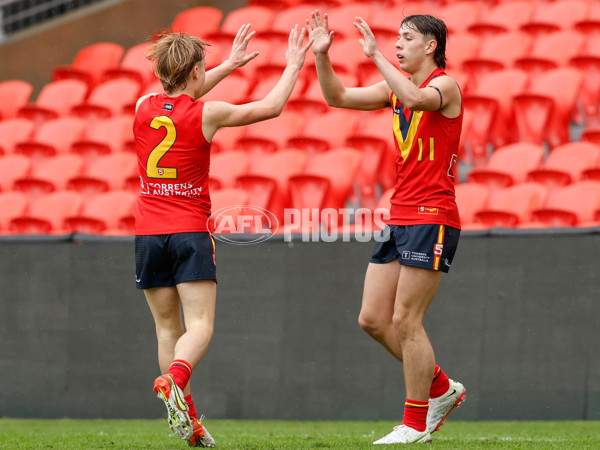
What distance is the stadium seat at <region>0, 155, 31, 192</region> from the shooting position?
970cm

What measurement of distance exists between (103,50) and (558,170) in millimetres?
6616

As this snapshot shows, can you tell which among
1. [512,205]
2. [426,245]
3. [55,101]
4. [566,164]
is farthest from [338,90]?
[55,101]

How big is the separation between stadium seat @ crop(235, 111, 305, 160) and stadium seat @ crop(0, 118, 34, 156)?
A: 272cm

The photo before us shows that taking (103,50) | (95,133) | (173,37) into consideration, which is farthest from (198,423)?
(103,50)

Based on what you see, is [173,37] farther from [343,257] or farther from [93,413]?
[93,413]

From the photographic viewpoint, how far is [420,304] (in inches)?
185

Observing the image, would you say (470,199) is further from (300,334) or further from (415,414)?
(415,414)

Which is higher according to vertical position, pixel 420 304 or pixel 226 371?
pixel 420 304

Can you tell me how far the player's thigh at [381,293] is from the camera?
15.7 feet

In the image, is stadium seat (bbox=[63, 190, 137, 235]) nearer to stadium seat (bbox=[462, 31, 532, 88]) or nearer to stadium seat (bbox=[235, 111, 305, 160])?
stadium seat (bbox=[235, 111, 305, 160])

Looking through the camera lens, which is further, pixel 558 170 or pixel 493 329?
pixel 558 170

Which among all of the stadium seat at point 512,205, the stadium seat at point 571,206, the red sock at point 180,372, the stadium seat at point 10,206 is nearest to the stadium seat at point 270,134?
the stadium seat at point 10,206

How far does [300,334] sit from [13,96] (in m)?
6.50

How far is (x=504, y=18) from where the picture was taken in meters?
11.0
